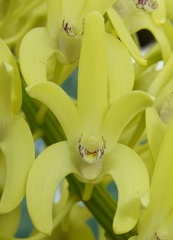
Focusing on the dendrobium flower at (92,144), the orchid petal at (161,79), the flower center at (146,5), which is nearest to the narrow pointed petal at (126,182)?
the dendrobium flower at (92,144)

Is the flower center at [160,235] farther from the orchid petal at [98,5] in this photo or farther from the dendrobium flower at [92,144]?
the orchid petal at [98,5]

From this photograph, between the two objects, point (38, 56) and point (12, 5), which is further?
point (12, 5)

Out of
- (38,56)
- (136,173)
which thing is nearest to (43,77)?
(38,56)

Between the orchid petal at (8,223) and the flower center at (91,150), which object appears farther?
the orchid petal at (8,223)

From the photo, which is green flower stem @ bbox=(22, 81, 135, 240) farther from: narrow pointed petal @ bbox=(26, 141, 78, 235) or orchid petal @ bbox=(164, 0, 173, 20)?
orchid petal @ bbox=(164, 0, 173, 20)

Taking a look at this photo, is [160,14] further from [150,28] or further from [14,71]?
[14,71]

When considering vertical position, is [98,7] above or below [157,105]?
above

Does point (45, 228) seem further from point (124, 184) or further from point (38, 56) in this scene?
point (38, 56)
